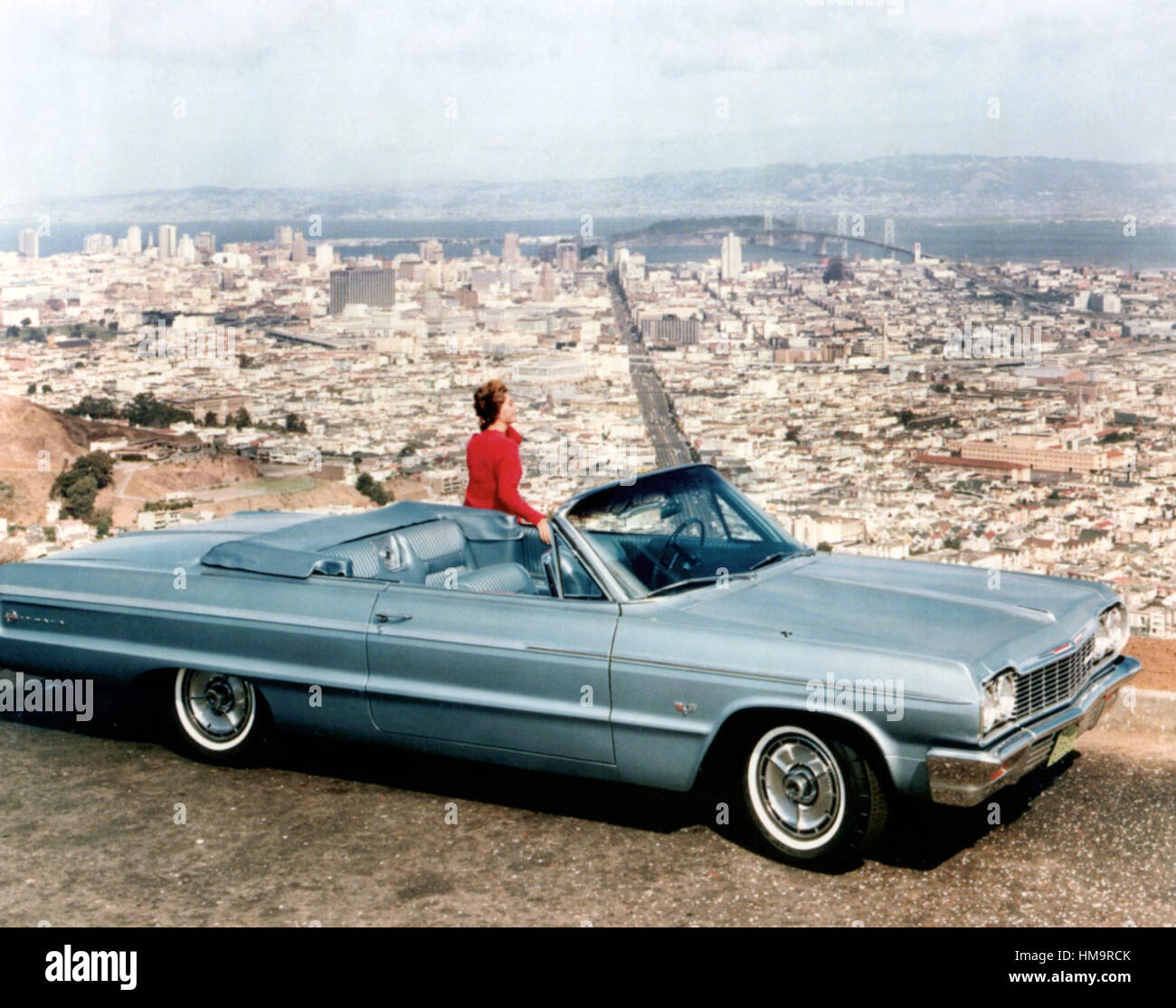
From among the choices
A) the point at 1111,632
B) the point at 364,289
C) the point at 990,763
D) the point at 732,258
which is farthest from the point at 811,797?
the point at 364,289

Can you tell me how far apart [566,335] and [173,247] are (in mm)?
8285

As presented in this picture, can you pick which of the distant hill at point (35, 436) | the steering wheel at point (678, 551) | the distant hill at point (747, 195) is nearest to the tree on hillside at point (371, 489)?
the distant hill at point (35, 436)

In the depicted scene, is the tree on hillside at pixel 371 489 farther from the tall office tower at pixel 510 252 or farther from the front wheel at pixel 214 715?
the tall office tower at pixel 510 252

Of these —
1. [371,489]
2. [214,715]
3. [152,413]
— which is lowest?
[371,489]

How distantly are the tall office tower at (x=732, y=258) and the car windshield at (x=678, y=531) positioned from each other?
1601 centimetres

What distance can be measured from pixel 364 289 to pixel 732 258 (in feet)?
19.3

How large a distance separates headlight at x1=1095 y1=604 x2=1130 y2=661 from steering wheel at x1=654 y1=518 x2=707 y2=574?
4.87 ft

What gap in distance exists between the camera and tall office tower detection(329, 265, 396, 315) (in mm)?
21312

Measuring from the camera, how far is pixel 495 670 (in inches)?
185

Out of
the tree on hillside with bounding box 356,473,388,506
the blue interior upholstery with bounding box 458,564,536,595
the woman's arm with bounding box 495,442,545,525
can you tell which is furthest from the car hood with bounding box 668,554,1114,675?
the tree on hillside with bounding box 356,473,388,506

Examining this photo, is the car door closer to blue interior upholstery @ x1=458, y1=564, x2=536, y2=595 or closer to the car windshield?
blue interior upholstery @ x1=458, y1=564, x2=536, y2=595

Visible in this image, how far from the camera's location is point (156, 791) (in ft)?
17.2

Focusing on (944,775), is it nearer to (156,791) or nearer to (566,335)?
(156,791)

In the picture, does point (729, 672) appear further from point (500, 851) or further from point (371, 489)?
point (371, 489)
